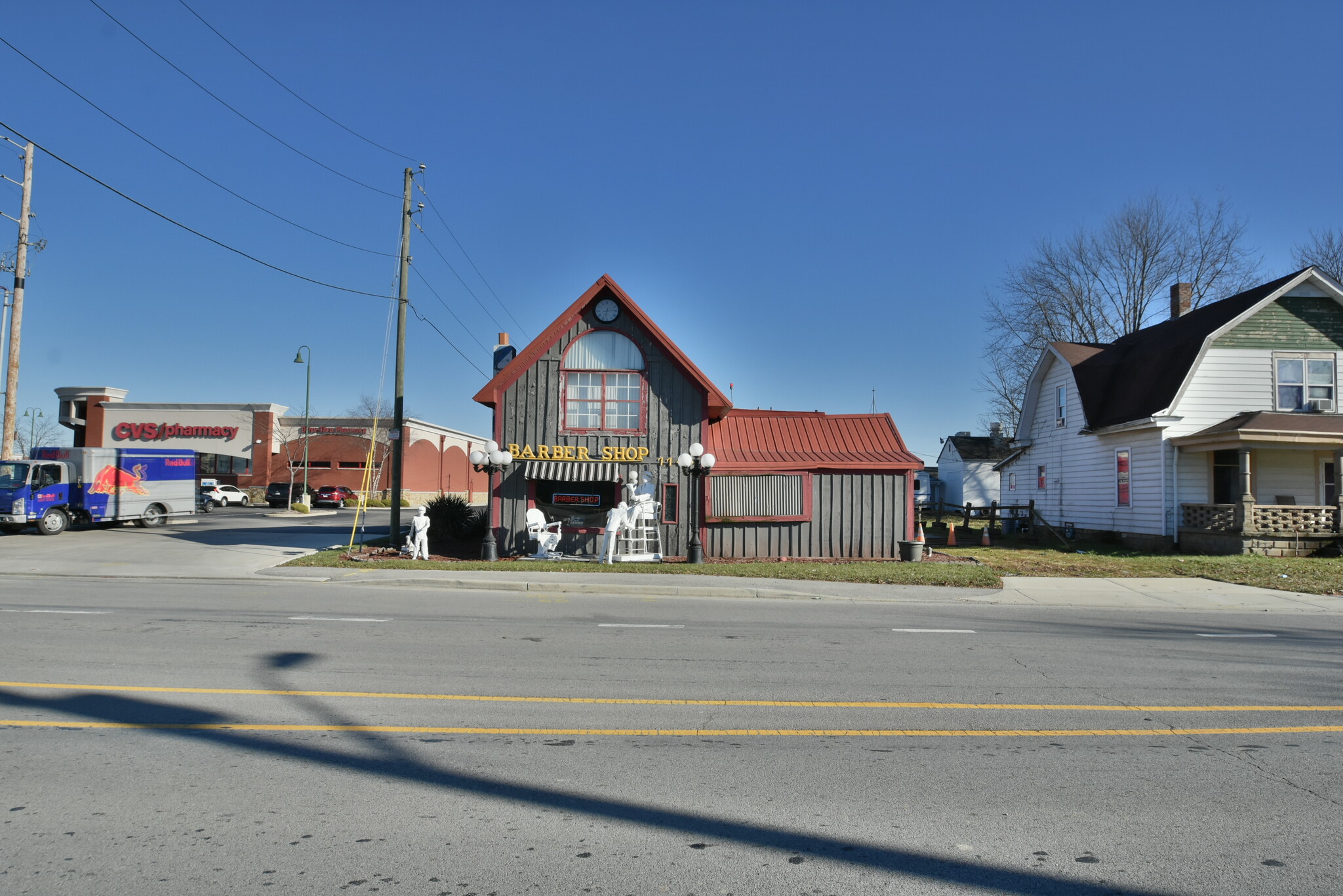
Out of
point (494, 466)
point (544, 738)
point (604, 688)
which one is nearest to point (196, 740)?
point (544, 738)

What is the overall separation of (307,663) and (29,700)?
2.19 m

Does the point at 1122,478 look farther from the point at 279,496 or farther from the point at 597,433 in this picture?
the point at 279,496

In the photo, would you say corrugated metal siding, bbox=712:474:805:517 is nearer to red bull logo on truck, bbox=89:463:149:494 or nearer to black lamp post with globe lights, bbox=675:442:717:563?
black lamp post with globe lights, bbox=675:442:717:563

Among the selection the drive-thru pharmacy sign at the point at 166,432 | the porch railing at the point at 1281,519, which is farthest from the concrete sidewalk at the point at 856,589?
the drive-thru pharmacy sign at the point at 166,432

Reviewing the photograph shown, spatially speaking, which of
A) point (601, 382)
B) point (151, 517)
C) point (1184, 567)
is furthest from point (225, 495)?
point (1184, 567)

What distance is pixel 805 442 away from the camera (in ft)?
73.9

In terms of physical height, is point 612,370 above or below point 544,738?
above

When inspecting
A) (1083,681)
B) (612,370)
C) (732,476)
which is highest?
(612,370)

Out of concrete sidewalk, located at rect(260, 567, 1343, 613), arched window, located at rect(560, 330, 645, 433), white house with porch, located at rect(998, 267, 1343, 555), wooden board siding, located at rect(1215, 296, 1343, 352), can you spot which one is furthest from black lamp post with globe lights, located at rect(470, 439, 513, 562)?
wooden board siding, located at rect(1215, 296, 1343, 352)

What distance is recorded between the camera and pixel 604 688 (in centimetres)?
760

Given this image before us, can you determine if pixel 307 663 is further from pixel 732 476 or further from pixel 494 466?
pixel 732 476

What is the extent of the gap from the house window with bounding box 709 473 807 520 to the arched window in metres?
2.58

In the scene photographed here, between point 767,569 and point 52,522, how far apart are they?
73.3ft

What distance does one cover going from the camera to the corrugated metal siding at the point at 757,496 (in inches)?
818
